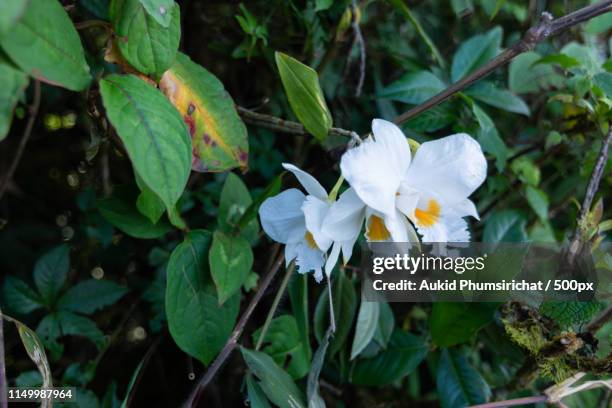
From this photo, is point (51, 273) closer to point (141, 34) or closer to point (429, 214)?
point (141, 34)

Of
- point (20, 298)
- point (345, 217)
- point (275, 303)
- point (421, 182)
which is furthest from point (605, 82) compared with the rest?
point (20, 298)

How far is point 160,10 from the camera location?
27.5 inches

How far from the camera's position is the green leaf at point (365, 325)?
3.36 feet

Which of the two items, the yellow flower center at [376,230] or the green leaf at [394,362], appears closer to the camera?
the yellow flower center at [376,230]

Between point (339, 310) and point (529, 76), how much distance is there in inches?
24.1

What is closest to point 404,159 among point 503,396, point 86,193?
point 503,396

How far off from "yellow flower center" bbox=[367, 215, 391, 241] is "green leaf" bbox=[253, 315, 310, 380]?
311mm

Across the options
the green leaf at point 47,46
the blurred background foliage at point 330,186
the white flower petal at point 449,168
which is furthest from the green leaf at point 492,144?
the green leaf at point 47,46

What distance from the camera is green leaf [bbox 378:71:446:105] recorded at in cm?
106

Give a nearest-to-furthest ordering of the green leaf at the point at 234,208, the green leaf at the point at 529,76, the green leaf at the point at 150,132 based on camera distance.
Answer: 1. the green leaf at the point at 150,132
2. the green leaf at the point at 234,208
3. the green leaf at the point at 529,76

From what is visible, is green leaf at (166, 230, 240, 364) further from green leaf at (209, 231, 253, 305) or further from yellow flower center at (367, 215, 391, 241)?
yellow flower center at (367, 215, 391, 241)

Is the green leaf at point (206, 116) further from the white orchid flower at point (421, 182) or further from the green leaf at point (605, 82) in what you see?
the green leaf at point (605, 82)

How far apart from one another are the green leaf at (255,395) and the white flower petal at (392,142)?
400 millimetres

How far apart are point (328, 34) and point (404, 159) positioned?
0.48 meters
